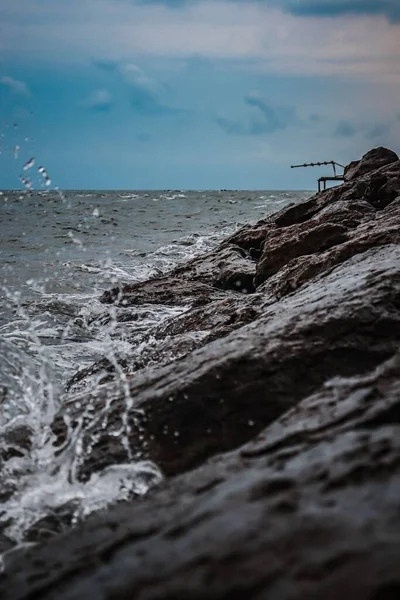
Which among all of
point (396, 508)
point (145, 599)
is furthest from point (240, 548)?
point (396, 508)

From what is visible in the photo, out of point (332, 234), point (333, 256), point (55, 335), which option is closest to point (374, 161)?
point (332, 234)

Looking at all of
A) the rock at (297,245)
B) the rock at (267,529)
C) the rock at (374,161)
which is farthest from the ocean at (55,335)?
the rock at (374,161)

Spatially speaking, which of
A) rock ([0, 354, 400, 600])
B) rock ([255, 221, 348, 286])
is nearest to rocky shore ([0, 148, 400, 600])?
rock ([0, 354, 400, 600])

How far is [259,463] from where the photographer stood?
212cm

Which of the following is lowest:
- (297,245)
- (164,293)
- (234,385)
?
(234,385)

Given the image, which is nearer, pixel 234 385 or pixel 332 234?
pixel 234 385

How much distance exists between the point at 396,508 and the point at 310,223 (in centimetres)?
843

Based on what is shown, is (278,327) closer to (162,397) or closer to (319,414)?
(162,397)

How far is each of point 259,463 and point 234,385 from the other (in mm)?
932

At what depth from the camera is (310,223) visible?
380 inches

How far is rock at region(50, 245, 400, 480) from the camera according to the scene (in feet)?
9.45

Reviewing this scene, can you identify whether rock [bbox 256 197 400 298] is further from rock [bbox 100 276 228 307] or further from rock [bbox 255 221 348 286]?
rock [bbox 100 276 228 307]

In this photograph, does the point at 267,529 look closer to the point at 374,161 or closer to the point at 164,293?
the point at 164,293

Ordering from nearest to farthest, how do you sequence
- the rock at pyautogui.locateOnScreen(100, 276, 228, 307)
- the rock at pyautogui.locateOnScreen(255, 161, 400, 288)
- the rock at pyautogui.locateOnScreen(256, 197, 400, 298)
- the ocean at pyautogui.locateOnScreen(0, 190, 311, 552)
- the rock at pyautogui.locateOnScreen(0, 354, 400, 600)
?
the rock at pyautogui.locateOnScreen(0, 354, 400, 600) < the ocean at pyautogui.locateOnScreen(0, 190, 311, 552) < the rock at pyautogui.locateOnScreen(256, 197, 400, 298) < the rock at pyautogui.locateOnScreen(255, 161, 400, 288) < the rock at pyautogui.locateOnScreen(100, 276, 228, 307)
